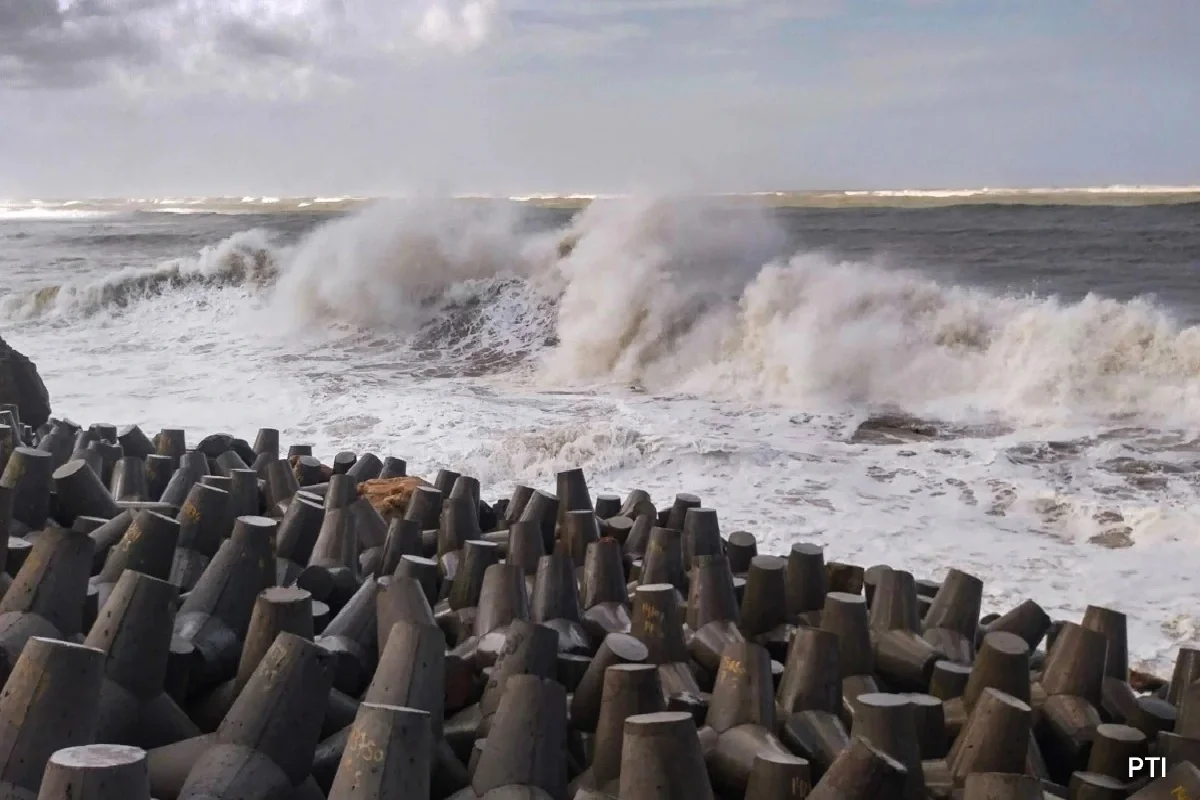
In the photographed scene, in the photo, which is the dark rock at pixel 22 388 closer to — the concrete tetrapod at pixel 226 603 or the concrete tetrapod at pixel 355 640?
the concrete tetrapod at pixel 226 603

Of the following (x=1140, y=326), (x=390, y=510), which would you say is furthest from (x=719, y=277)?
(x=390, y=510)

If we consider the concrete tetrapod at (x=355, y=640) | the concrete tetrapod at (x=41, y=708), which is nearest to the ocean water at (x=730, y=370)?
the concrete tetrapod at (x=355, y=640)

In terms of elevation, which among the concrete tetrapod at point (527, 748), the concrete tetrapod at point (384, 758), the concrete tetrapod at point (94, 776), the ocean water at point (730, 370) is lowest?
the ocean water at point (730, 370)

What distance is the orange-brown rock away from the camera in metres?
4.23

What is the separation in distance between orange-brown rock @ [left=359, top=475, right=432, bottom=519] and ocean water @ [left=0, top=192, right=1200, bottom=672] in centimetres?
237

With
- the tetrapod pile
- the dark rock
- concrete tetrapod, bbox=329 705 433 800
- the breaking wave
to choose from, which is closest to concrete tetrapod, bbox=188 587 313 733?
the tetrapod pile

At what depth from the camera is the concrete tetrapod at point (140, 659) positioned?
205 cm

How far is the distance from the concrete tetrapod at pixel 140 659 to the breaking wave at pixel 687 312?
9698 mm

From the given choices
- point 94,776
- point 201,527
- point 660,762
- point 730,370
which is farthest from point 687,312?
point 94,776

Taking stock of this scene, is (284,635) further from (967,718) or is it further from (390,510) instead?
(390,510)

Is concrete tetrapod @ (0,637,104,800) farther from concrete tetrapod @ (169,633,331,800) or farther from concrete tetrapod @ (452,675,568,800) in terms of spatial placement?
concrete tetrapod @ (452,675,568,800)

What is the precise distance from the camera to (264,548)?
8.64ft

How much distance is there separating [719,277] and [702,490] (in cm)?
855

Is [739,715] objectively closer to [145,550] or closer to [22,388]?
[145,550]
